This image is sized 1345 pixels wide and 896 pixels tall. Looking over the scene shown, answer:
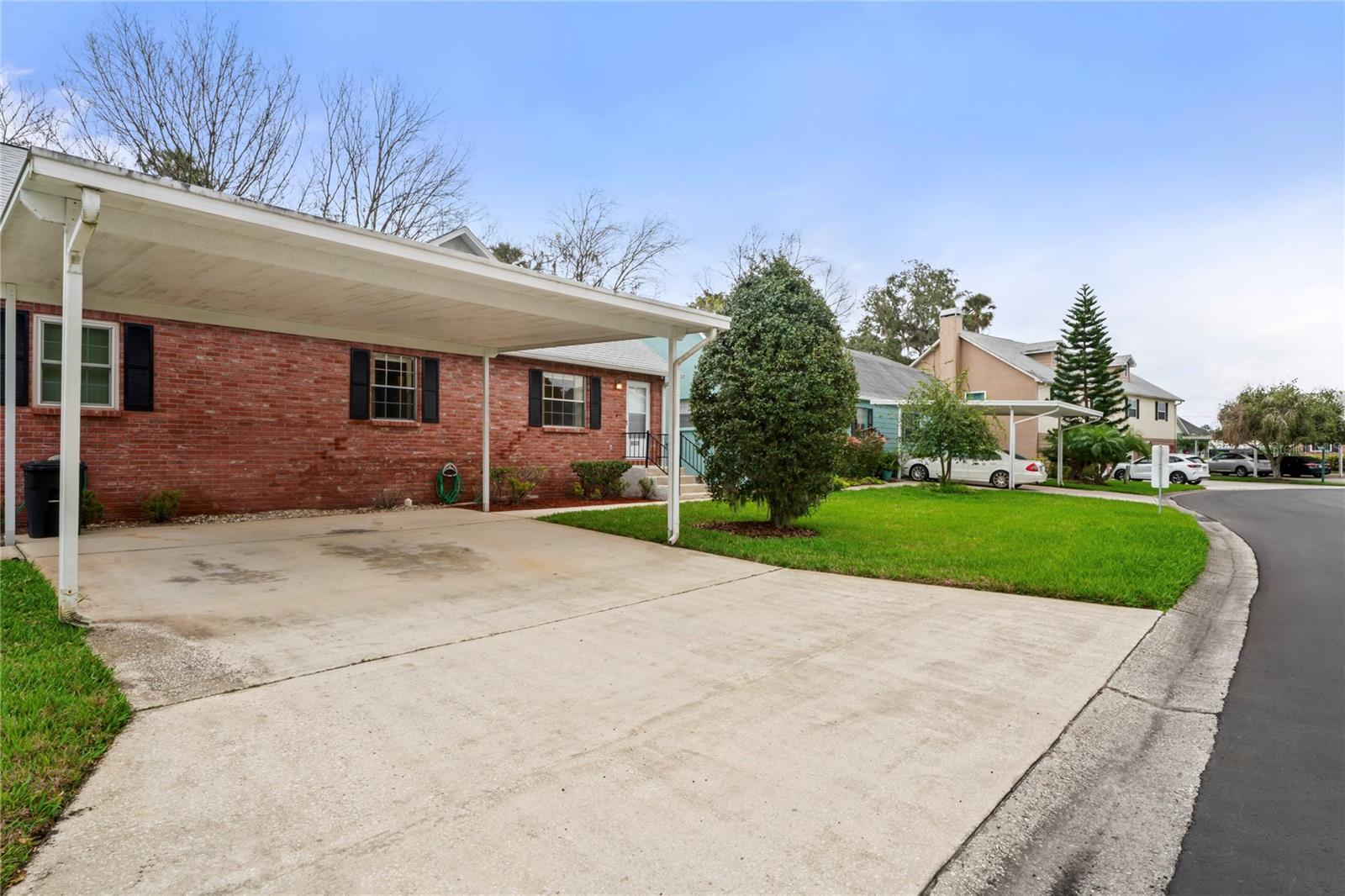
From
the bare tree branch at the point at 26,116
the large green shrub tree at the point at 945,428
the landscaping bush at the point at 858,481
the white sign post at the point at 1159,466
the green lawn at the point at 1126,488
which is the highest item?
the bare tree branch at the point at 26,116

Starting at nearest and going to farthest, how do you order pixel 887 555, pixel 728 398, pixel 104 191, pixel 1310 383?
1. pixel 104 191
2. pixel 887 555
3. pixel 728 398
4. pixel 1310 383

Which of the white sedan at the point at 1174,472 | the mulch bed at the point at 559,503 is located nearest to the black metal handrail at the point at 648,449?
the mulch bed at the point at 559,503

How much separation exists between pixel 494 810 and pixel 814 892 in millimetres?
1207

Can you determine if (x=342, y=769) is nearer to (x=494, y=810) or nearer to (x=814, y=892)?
(x=494, y=810)

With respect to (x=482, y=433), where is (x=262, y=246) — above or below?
above

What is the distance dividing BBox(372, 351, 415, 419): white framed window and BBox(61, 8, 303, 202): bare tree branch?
38.8ft

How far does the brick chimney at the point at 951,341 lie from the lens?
111ft

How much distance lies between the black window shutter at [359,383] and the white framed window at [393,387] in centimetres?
29

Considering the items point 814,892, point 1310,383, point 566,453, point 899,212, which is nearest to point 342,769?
point 814,892

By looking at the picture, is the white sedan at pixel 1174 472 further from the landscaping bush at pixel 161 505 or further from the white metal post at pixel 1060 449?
the landscaping bush at pixel 161 505

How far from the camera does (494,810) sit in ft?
8.48

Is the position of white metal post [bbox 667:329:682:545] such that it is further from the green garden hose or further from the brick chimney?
the brick chimney

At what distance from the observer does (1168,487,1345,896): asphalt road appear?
2.38 metres

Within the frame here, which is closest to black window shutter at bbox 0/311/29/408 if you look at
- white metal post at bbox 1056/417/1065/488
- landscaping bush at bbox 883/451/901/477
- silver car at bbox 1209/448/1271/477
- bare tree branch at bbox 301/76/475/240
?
bare tree branch at bbox 301/76/475/240
